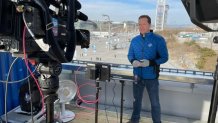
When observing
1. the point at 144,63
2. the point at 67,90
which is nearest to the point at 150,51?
the point at 144,63

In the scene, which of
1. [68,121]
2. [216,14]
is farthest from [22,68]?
[216,14]

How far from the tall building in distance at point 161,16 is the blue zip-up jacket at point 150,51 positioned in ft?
0.50

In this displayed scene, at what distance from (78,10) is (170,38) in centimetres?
179

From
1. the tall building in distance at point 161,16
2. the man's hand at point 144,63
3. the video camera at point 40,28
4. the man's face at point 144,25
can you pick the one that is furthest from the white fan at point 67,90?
the video camera at point 40,28

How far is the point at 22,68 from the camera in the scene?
339 cm

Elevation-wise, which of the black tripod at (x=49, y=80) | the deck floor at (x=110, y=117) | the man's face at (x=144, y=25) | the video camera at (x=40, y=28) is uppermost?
the man's face at (x=144, y=25)

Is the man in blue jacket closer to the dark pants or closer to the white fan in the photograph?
the dark pants

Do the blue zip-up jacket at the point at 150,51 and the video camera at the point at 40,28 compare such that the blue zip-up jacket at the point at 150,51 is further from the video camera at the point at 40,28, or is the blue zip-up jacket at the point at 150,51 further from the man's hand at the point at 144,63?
the video camera at the point at 40,28

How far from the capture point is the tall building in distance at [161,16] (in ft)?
9.44

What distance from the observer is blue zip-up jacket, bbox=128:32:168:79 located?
2807 millimetres

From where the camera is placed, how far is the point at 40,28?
106cm

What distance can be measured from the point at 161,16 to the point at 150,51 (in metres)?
0.45

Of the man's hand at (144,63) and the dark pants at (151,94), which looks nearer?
the man's hand at (144,63)

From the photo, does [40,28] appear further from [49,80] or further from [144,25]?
[144,25]
